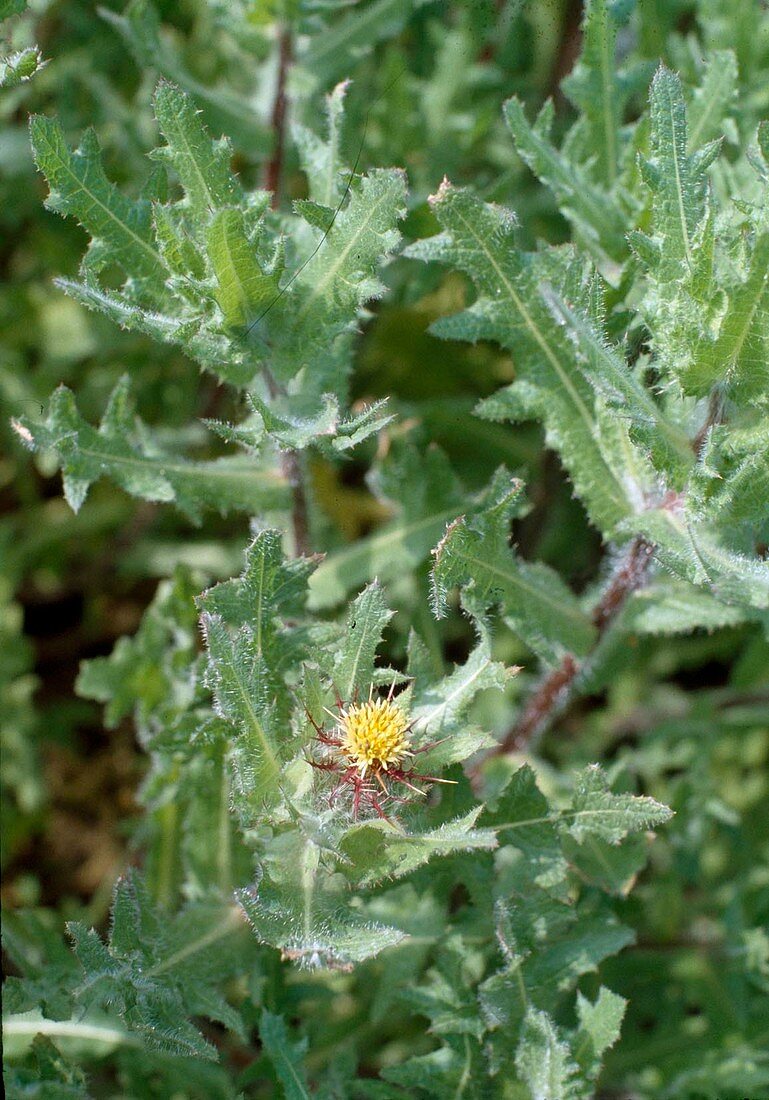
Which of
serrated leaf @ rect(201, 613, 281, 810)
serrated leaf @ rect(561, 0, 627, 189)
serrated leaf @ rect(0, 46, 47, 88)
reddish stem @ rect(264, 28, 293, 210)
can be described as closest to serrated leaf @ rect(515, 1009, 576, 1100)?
serrated leaf @ rect(201, 613, 281, 810)

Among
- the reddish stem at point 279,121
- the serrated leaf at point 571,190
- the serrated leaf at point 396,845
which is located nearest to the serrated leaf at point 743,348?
the serrated leaf at point 571,190

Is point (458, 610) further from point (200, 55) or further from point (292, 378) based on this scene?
point (200, 55)

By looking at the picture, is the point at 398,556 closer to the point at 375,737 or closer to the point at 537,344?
the point at 537,344

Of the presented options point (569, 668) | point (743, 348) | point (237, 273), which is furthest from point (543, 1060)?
point (237, 273)

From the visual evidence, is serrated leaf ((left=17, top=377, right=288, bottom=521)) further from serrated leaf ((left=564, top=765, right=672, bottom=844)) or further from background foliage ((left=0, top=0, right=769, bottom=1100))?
serrated leaf ((left=564, top=765, right=672, bottom=844))

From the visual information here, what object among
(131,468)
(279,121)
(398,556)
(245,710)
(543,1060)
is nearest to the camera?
(245,710)

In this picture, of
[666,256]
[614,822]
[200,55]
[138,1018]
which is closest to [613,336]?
[666,256]

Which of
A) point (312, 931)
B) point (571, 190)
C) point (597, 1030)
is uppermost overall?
point (571, 190)

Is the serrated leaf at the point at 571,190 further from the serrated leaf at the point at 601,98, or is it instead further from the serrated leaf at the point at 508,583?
the serrated leaf at the point at 508,583
